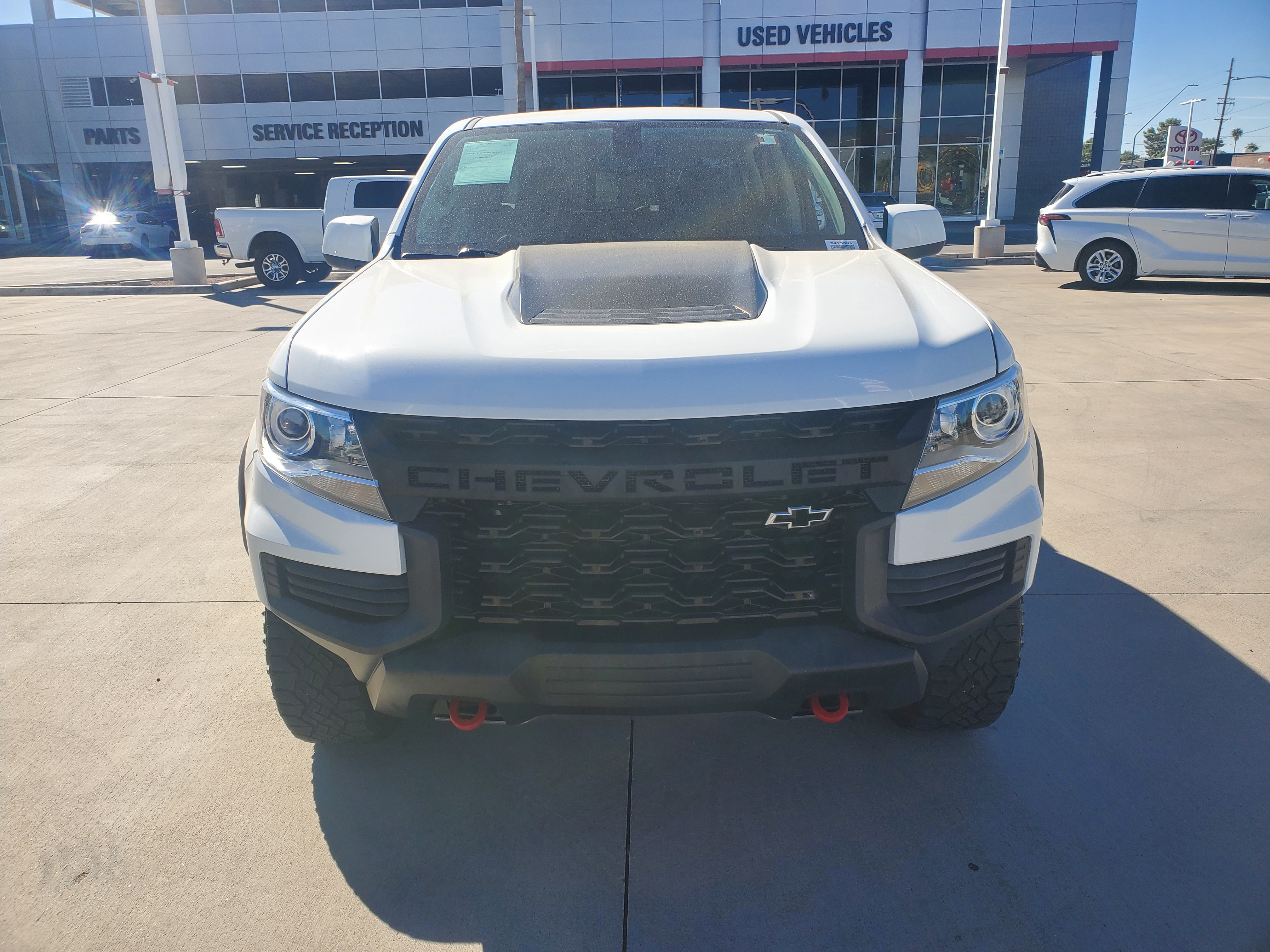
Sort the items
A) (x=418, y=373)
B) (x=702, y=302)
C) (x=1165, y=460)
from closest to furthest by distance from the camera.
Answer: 1. (x=418, y=373)
2. (x=702, y=302)
3. (x=1165, y=460)

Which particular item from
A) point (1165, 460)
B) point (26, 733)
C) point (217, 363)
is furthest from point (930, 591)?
point (217, 363)

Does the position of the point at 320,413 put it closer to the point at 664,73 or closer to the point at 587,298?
the point at 587,298

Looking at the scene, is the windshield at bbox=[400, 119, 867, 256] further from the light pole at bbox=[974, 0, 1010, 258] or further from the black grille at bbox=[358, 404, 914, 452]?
the light pole at bbox=[974, 0, 1010, 258]

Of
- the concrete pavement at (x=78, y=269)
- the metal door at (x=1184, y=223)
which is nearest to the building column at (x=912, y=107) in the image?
the metal door at (x=1184, y=223)

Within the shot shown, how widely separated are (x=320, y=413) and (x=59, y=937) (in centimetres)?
127

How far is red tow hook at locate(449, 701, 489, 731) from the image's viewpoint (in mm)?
2086

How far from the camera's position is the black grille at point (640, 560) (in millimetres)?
1943

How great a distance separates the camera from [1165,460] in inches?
206

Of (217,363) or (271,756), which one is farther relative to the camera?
(217,363)

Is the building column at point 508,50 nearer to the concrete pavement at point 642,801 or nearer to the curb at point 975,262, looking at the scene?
the curb at point 975,262

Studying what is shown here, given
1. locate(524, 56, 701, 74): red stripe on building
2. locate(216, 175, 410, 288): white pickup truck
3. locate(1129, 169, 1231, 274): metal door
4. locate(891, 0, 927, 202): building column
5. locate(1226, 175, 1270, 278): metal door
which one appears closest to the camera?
locate(1226, 175, 1270, 278): metal door

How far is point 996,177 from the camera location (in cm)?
1959

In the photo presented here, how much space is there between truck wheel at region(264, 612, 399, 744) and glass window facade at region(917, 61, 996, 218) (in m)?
30.8

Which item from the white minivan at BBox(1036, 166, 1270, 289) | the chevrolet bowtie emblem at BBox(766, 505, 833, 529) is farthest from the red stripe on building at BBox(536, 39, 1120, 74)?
the chevrolet bowtie emblem at BBox(766, 505, 833, 529)
